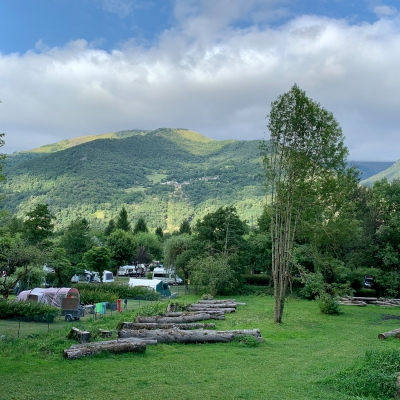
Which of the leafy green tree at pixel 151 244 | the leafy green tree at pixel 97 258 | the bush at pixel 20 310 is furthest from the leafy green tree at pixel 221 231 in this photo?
the leafy green tree at pixel 151 244

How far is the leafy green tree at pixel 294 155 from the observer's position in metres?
20.2

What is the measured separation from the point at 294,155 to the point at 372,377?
13.8m

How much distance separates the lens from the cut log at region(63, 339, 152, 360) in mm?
10938

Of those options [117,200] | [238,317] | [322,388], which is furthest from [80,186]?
[322,388]

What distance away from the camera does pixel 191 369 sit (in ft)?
32.9

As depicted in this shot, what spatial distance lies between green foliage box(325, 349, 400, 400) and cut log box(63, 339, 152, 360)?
5.74 m

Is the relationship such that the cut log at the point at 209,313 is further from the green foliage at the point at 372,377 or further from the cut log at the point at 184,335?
the green foliage at the point at 372,377

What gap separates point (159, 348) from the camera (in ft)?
41.4

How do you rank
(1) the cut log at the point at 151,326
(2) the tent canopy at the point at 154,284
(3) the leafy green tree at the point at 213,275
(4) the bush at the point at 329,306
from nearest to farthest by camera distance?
(1) the cut log at the point at 151,326 → (4) the bush at the point at 329,306 → (3) the leafy green tree at the point at 213,275 → (2) the tent canopy at the point at 154,284

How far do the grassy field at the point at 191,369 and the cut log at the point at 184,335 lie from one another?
35 cm

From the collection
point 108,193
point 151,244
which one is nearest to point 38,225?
point 151,244

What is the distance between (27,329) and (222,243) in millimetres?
22378

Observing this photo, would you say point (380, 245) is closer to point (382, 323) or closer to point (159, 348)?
point (382, 323)

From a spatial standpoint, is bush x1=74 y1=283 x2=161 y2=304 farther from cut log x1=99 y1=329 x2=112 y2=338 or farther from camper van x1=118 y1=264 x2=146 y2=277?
camper van x1=118 y1=264 x2=146 y2=277
